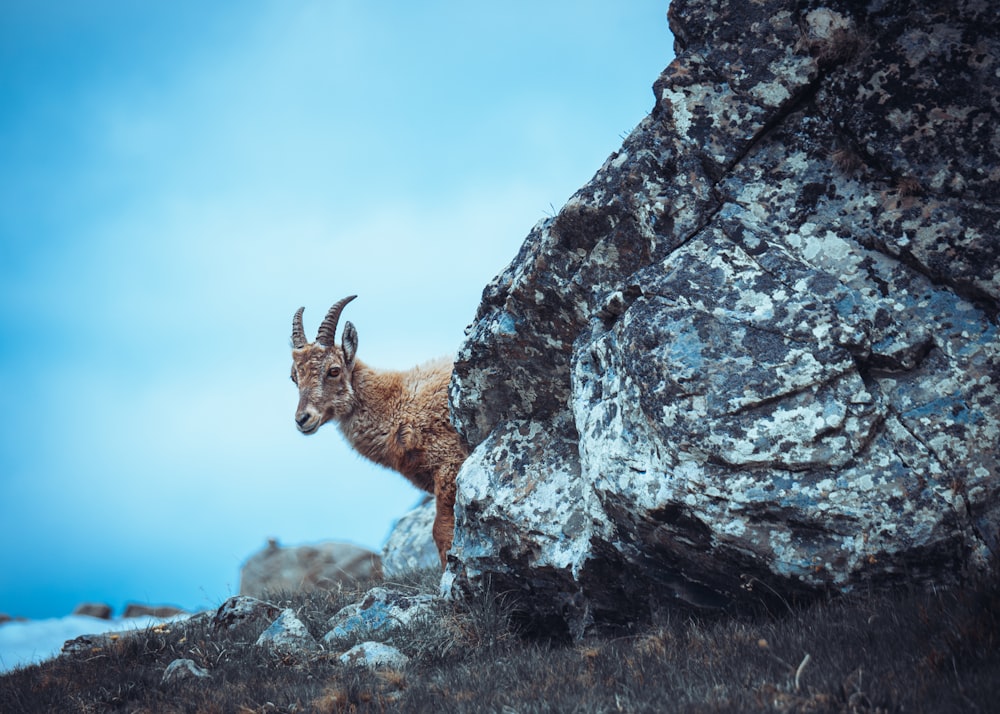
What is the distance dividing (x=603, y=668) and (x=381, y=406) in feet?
19.9

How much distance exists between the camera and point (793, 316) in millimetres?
5016

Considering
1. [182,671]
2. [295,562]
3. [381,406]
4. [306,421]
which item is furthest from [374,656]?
[295,562]

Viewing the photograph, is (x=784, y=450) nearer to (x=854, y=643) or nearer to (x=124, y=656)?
(x=854, y=643)

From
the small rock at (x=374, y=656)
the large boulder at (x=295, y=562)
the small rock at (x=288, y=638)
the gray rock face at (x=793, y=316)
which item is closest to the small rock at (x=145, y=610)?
the large boulder at (x=295, y=562)

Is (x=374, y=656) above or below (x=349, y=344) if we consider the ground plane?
below

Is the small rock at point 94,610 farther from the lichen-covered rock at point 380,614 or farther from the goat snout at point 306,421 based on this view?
the lichen-covered rock at point 380,614

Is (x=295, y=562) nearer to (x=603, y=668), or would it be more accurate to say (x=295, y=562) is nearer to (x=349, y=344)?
(x=349, y=344)

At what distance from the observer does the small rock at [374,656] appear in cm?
626

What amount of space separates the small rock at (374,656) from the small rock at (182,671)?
1254 mm

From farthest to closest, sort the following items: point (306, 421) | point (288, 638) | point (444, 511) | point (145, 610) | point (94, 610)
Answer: point (94, 610) → point (145, 610) → point (306, 421) → point (444, 511) → point (288, 638)

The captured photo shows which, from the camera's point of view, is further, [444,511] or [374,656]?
[444,511]

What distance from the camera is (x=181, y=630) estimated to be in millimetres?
8023

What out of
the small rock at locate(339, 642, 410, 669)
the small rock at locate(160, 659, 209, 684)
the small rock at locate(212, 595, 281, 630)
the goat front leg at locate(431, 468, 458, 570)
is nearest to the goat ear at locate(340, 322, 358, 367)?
the goat front leg at locate(431, 468, 458, 570)

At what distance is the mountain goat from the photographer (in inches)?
383
